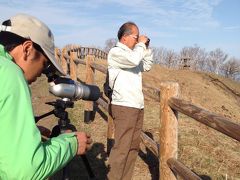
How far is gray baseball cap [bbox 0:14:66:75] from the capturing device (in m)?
1.69

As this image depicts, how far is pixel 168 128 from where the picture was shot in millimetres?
3789

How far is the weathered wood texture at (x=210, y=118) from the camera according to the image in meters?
2.49

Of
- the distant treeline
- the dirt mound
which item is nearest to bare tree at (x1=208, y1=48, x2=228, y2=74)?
the distant treeline

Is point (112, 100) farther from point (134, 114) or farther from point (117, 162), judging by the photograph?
point (117, 162)

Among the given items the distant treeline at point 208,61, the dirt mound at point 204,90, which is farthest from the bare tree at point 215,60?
the dirt mound at point 204,90

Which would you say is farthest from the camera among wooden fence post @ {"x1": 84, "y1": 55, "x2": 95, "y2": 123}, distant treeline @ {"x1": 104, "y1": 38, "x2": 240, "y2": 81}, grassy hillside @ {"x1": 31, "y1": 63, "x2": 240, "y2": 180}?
distant treeline @ {"x1": 104, "y1": 38, "x2": 240, "y2": 81}

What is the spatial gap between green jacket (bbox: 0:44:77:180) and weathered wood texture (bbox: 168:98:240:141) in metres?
1.40

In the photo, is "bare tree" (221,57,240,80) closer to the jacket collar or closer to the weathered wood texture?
the weathered wood texture

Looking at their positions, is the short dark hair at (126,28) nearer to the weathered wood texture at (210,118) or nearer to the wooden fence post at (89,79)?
the weathered wood texture at (210,118)

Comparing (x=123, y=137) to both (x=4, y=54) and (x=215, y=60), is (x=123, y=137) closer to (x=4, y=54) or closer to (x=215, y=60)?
(x=4, y=54)

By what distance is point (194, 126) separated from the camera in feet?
26.6

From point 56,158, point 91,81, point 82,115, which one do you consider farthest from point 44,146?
point 82,115

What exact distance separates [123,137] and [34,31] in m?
2.63

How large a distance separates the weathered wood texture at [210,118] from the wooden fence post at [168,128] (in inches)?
3.5
